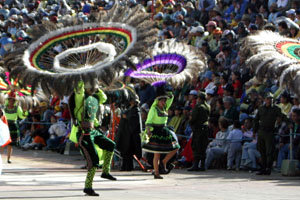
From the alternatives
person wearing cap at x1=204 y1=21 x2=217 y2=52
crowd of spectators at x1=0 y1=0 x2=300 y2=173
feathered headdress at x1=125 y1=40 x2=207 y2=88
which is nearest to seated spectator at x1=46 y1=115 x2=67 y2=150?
crowd of spectators at x1=0 y1=0 x2=300 y2=173

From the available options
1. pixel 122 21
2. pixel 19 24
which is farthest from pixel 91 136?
pixel 19 24

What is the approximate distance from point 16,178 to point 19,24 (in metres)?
18.1

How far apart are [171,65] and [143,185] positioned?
149 inches

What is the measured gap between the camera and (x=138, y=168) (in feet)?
55.9

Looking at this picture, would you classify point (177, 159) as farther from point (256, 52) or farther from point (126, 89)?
point (256, 52)

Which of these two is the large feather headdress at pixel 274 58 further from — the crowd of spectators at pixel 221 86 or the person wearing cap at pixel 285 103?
the person wearing cap at pixel 285 103

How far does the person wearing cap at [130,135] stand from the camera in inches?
656

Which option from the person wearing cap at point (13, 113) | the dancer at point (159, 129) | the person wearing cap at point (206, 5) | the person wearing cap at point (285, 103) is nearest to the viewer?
the dancer at point (159, 129)

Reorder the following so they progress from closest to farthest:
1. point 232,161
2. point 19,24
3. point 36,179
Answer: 1. point 36,179
2. point 232,161
3. point 19,24

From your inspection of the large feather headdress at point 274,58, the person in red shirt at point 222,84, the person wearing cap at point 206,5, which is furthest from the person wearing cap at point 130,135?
the person wearing cap at point 206,5

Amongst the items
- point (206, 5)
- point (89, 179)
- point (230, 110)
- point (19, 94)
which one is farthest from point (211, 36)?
point (89, 179)

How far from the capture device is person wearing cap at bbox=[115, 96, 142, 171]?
16.7 metres

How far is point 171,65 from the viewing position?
16297 mm

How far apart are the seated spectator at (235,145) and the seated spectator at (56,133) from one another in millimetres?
6248
